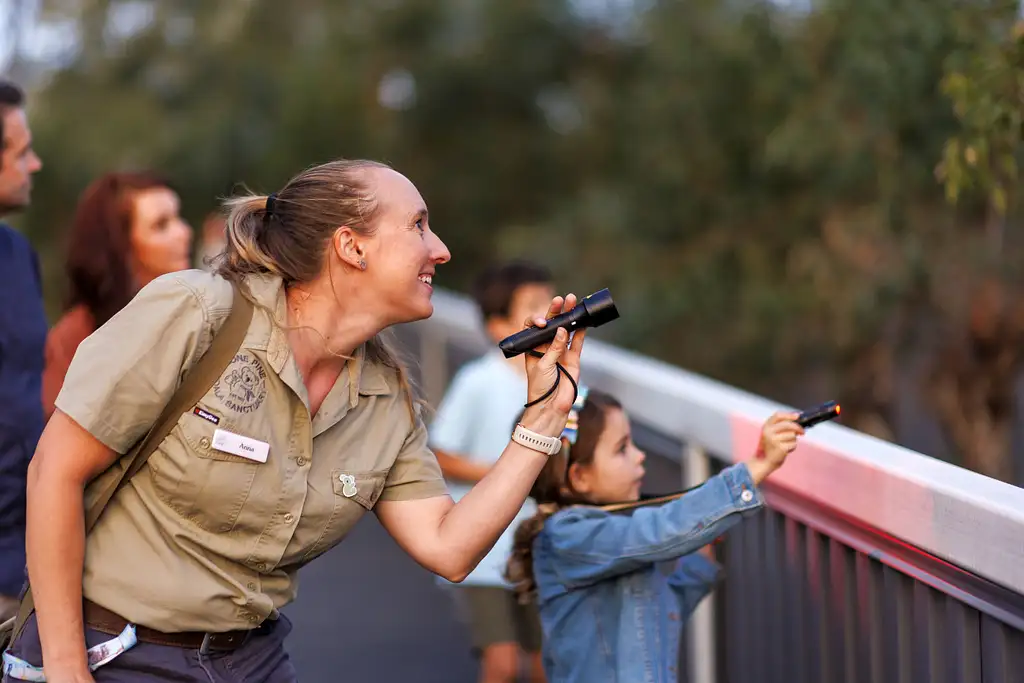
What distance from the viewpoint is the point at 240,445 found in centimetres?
244

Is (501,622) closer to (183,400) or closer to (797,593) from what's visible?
(797,593)

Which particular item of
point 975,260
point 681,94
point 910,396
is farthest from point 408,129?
point 975,260

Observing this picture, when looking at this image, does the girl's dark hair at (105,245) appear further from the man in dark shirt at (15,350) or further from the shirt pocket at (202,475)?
the shirt pocket at (202,475)

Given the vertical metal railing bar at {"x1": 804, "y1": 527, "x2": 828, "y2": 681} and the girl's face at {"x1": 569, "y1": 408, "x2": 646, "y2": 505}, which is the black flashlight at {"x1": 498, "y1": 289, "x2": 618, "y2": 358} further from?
the vertical metal railing bar at {"x1": 804, "y1": 527, "x2": 828, "y2": 681}

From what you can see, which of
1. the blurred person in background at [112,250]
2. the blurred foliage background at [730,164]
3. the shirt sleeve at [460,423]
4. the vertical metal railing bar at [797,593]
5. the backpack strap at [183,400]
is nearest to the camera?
the backpack strap at [183,400]

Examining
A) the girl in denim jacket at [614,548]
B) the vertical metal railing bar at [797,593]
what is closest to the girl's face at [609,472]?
the girl in denim jacket at [614,548]

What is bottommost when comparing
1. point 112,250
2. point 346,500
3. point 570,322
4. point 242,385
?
point 346,500

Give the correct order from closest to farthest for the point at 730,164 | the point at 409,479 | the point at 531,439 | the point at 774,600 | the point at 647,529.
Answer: the point at 531,439, the point at 409,479, the point at 647,529, the point at 774,600, the point at 730,164

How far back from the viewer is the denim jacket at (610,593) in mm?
2930

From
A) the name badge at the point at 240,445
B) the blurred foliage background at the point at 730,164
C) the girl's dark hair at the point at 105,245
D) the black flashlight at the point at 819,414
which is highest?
the blurred foliage background at the point at 730,164

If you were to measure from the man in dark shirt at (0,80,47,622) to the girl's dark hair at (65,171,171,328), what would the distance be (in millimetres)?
565

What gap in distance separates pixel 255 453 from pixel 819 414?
1.16m

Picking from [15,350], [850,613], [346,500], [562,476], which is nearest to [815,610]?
[850,613]

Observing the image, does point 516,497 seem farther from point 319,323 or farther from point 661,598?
point 661,598
